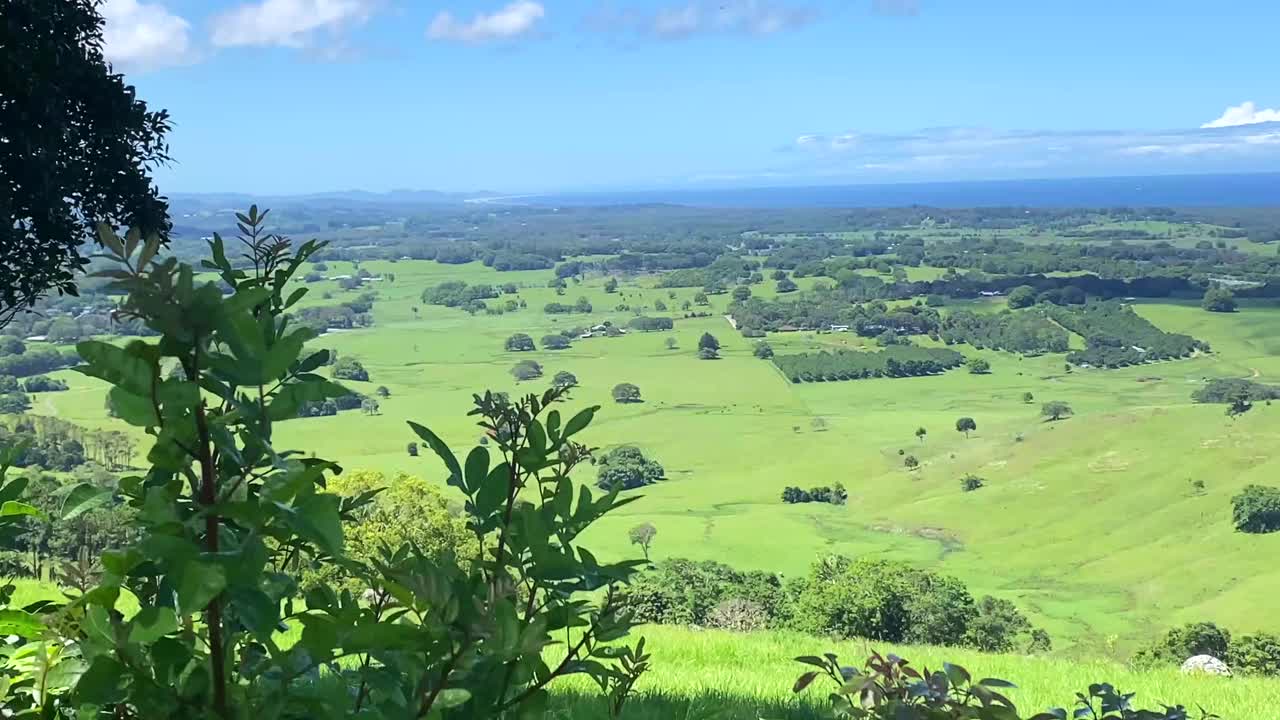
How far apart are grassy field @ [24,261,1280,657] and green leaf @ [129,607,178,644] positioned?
3615cm

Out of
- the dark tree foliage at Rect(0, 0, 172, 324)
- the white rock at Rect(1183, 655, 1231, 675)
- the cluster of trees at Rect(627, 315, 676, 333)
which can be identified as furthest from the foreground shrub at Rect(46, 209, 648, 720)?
the cluster of trees at Rect(627, 315, 676, 333)

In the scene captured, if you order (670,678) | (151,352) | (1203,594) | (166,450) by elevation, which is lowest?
(1203,594)

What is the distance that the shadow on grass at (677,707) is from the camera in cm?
330

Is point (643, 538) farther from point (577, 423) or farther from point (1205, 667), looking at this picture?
point (1205, 667)

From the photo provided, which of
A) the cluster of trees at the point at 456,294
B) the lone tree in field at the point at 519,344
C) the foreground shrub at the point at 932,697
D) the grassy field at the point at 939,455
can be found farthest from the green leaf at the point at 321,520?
the cluster of trees at the point at 456,294

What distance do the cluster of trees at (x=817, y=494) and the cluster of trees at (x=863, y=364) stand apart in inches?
1281

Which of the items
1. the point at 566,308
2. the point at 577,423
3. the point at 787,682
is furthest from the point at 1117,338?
the point at 577,423

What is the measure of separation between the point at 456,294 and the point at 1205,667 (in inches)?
5045

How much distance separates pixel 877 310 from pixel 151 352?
12932cm

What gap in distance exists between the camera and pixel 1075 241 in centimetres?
17325

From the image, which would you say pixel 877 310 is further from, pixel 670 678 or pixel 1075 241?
pixel 670 678

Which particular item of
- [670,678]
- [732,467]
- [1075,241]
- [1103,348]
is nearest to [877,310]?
[1103,348]

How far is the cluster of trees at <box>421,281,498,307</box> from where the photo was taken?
132m

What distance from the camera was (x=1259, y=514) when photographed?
198 ft
